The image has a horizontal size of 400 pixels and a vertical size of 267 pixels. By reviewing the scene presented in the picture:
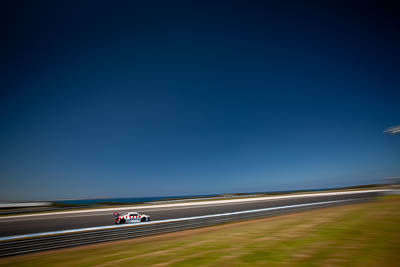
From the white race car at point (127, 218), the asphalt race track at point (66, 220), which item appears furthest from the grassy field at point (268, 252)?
the asphalt race track at point (66, 220)

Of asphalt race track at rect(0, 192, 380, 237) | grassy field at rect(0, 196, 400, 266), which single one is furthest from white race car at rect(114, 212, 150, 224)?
grassy field at rect(0, 196, 400, 266)

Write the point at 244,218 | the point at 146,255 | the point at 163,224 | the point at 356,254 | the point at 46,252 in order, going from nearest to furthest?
the point at 356,254 < the point at 146,255 < the point at 46,252 < the point at 163,224 < the point at 244,218

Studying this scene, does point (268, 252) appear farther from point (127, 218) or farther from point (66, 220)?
point (66, 220)

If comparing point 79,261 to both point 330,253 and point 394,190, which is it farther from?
point 394,190

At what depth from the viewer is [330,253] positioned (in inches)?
186

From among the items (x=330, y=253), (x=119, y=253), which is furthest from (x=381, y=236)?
(x=119, y=253)

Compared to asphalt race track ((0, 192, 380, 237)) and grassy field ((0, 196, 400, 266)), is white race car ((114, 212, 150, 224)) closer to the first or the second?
asphalt race track ((0, 192, 380, 237))

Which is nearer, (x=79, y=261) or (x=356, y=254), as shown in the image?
(x=356, y=254)

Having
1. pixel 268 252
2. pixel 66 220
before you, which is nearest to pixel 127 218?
pixel 66 220

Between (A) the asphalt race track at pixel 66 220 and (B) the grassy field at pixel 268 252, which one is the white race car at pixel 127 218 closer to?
(A) the asphalt race track at pixel 66 220

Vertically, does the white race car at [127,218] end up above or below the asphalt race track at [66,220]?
above

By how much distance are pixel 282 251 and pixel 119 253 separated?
4.69 meters

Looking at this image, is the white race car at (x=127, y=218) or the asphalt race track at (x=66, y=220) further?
the white race car at (x=127, y=218)

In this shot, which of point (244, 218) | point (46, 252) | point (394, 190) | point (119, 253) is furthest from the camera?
point (394, 190)
